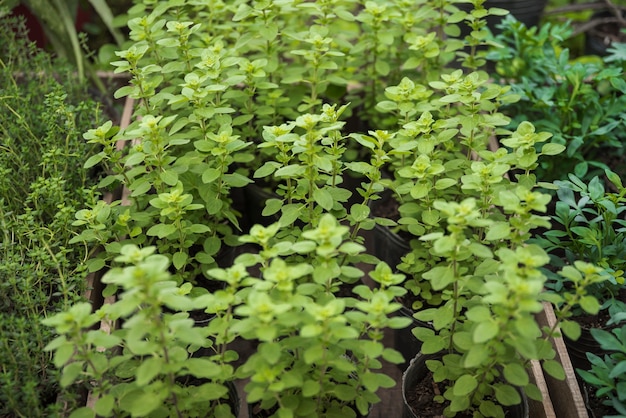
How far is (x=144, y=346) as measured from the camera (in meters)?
1.32

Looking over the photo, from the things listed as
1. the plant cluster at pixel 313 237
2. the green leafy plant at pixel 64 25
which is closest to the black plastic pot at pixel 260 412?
the plant cluster at pixel 313 237

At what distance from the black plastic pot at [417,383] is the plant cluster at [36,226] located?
75 centimetres

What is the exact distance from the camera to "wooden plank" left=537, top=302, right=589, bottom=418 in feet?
5.51

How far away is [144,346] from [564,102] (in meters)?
1.53

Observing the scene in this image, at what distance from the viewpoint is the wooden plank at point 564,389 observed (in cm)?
168

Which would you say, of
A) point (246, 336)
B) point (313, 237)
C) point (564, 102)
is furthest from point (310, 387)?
point (564, 102)

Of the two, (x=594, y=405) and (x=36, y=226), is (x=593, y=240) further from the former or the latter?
(x=36, y=226)

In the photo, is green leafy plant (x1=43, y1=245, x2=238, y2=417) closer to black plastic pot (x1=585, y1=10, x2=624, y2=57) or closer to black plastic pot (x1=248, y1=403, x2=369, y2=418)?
black plastic pot (x1=248, y1=403, x2=369, y2=418)

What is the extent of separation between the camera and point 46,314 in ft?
5.57

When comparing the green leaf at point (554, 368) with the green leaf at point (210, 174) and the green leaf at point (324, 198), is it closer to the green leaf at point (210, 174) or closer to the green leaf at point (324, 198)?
the green leaf at point (324, 198)

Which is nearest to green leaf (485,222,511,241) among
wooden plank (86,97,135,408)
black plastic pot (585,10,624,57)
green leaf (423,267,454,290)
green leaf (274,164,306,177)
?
green leaf (423,267,454,290)

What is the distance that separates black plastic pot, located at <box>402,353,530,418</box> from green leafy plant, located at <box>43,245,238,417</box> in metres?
0.43

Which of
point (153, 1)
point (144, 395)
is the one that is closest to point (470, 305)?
point (144, 395)

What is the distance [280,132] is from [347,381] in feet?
2.01
